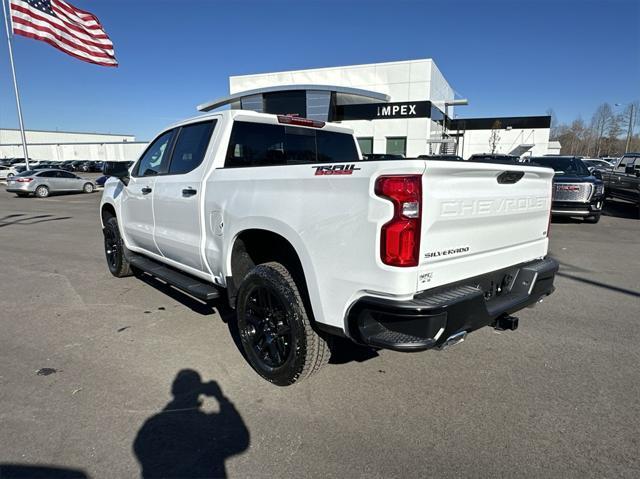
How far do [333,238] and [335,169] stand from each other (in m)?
0.41

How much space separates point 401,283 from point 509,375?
1690 mm

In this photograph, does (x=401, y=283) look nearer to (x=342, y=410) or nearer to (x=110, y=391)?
(x=342, y=410)

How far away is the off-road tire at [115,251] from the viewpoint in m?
5.69

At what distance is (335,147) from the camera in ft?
14.8

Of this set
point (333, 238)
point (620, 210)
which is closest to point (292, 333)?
point (333, 238)

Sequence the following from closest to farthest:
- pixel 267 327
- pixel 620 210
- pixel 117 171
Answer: pixel 267 327, pixel 117 171, pixel 620 210

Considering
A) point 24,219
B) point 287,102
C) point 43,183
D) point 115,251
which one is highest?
point 287,102

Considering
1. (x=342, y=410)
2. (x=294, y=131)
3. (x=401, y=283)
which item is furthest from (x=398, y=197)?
(x=294, y=131)

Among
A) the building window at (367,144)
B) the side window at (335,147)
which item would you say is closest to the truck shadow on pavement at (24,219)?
the side window at (335,147)

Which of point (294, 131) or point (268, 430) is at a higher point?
point (294, 131)

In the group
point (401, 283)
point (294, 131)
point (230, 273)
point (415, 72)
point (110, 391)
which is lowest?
point (110, 391)

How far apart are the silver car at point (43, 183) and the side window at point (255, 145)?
23325 mm

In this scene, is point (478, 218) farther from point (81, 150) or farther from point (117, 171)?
point (81, 150)

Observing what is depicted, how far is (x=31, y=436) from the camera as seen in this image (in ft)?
8.21
